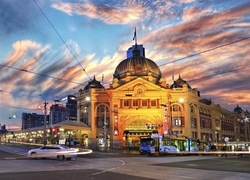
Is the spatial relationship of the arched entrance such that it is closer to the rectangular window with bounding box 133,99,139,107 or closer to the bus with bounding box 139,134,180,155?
the rectangular window with bounding box 133,99,139,107

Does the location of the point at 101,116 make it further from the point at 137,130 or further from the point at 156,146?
the point at 156,146

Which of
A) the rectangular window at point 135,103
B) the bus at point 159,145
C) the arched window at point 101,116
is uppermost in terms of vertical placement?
the rectangular window at point 135,103

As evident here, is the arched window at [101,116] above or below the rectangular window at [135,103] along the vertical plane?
below

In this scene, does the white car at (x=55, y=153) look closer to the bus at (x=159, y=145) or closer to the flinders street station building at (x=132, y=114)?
the bus at (x=159, y=145)

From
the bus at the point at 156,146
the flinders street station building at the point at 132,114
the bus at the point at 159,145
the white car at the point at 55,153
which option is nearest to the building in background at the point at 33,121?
the flinders street station building at the point at 132,114

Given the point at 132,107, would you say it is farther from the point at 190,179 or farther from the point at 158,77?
the point at 190,179

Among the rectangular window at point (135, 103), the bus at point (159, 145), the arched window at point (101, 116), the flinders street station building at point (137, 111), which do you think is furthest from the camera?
the arched window at point (101, 116)

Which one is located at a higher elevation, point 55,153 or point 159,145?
point 55,153

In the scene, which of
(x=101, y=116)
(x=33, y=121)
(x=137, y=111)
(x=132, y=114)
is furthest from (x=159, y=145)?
(x=33, y=121)

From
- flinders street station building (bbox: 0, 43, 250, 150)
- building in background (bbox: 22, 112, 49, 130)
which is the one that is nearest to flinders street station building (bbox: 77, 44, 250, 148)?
flinders street station building (bbox: 0, 43, 250, 150)

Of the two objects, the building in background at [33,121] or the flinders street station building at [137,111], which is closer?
the flinders street station building at [137,111]

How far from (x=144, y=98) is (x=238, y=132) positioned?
2819 inches

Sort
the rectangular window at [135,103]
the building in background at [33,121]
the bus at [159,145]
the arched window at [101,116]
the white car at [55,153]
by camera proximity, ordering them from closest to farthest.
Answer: the white car at [55,153] < the bus at [159,145] < the rectangular window at [135,103] < the arched window at [101,116] < the building in background at [33,121]

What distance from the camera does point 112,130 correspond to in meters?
73.4
